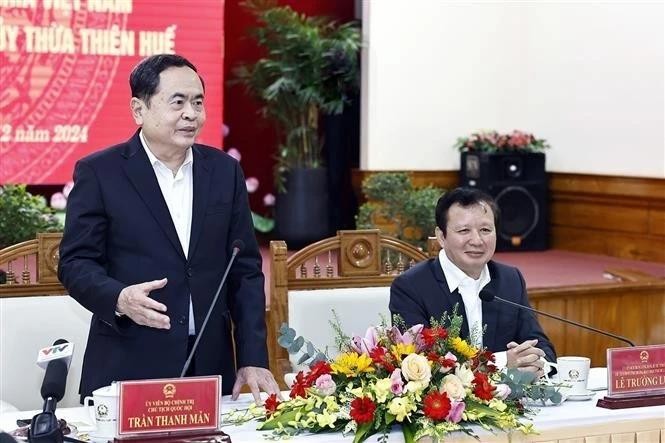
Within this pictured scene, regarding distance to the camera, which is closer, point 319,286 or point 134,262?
point 134,262

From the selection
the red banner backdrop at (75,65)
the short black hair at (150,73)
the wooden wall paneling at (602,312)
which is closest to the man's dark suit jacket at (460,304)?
the short black hair at (150,73)

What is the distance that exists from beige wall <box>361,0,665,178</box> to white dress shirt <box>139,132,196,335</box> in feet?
15.9

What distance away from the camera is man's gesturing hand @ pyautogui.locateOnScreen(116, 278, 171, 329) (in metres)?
1.91

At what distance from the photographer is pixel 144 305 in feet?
6.33

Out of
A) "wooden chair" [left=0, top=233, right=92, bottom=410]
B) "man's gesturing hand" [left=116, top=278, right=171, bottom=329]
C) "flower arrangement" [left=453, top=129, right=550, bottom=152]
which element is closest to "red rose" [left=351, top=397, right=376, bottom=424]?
"man's gesturing hand" [left=116, top=278, right=171, bottom=329]

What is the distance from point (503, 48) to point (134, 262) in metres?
5.66

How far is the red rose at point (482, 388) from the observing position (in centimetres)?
189

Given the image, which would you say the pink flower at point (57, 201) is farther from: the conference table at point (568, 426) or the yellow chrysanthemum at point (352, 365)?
the yellow chrysanthemum at point (352, 365)

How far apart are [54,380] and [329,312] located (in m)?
1.26

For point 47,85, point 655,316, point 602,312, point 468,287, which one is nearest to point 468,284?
point 468,287

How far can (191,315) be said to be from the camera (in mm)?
2152

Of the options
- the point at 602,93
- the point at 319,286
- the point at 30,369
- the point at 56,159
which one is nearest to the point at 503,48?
the point at 602,93

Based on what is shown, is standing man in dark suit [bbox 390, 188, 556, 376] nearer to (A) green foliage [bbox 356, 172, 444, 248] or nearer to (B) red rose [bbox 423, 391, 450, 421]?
(B) red rose [bbox 423, 391, 450, 421]

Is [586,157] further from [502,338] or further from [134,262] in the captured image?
[134,262]
